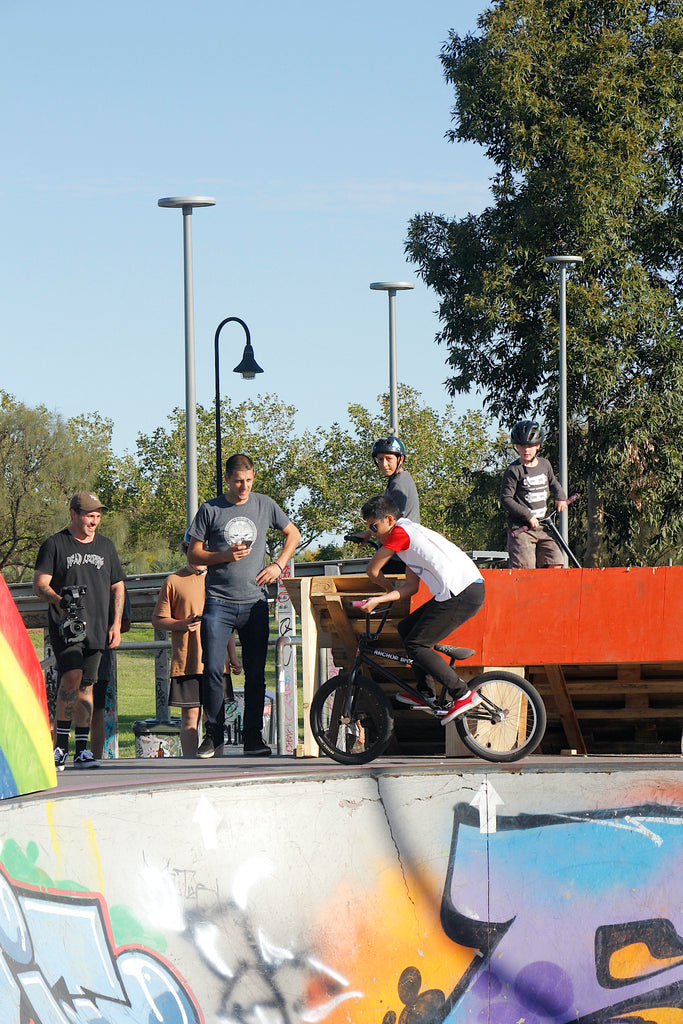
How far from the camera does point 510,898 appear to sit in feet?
21.4

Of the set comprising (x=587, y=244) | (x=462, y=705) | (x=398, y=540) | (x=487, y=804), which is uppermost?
(x=587, y=244)

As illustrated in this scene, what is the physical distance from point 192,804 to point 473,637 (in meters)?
2.76

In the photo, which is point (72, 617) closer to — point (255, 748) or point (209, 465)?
point (255, 748)

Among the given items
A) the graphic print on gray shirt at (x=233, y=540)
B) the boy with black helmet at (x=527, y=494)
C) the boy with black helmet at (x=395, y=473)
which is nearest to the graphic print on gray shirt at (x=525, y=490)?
the boy with black helmet at (x=527, y=494)

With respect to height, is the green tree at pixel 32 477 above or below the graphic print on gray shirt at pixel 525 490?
below

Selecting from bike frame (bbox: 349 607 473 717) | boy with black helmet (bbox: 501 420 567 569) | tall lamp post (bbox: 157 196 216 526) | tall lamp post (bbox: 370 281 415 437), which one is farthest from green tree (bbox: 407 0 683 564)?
bike frame (bbox: 349 607 473 717)

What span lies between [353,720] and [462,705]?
2.36 ft

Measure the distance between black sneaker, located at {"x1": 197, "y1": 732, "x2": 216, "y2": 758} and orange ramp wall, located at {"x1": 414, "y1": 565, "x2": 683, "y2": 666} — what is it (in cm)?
194

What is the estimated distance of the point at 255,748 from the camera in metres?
9.20

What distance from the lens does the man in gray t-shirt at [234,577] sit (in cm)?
889

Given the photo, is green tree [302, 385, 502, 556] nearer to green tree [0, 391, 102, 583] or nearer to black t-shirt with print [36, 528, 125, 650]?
green tree [0, 391, 102, 583]

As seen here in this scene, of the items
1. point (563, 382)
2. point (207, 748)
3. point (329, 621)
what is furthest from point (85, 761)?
point (563, 382)

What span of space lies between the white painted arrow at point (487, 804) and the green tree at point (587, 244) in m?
22.1

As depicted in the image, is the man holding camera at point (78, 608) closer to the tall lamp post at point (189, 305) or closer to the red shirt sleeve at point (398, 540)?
the red shirt sleeve at point (398, 540)
